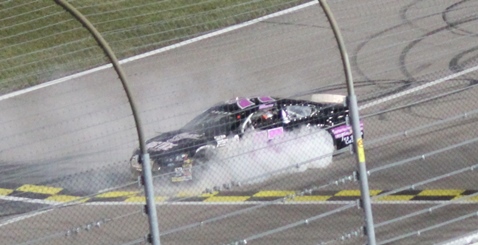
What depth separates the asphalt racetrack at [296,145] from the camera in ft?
37.1

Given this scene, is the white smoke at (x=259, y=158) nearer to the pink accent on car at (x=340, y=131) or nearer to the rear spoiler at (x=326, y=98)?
the pink accent on car at (x=340, y=131)

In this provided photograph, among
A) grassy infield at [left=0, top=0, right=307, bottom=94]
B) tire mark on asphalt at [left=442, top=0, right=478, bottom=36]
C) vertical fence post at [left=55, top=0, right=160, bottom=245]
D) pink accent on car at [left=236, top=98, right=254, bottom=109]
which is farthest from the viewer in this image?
grassy infield at [left=0, top=0, right=307, bottom=94]

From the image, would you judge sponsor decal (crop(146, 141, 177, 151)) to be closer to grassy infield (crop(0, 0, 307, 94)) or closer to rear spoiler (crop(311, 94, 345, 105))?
rear spoiler (crop(311, 94, 345, 105))

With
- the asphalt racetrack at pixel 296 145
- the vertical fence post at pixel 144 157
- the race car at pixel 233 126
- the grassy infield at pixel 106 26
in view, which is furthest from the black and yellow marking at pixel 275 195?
the grassy infield at pixel 106 26

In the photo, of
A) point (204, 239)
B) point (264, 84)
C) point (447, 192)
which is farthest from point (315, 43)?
point (204, 239)

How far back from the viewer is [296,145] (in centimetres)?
1272

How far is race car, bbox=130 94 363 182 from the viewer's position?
41.4ft

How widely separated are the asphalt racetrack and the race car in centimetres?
36

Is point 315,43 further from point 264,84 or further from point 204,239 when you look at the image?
point 204,239

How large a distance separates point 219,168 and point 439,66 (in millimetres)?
7388

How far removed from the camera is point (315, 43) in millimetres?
15266

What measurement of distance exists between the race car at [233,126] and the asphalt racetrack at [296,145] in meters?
0.36

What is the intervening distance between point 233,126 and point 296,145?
1.58 m

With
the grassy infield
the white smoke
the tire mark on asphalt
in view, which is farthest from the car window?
the tire mark on asphalt
